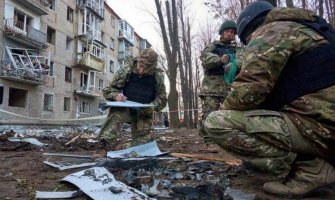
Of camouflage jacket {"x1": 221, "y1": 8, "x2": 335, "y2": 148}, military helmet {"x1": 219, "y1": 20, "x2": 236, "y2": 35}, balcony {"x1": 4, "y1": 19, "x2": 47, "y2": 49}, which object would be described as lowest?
camouflage jacket {"x1": 221, "y1": 8, "x2": 335, "y2": 148}

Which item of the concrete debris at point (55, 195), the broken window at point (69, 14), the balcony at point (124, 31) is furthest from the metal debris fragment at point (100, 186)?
the balcony at point (124, 31)

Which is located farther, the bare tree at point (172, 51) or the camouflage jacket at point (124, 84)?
the bare tree at point (172, 51)

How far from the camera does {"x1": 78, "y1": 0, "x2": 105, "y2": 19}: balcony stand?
30469mm

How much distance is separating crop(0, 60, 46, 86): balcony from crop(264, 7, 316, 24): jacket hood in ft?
68.9

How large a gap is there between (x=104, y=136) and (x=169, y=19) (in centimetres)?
1267

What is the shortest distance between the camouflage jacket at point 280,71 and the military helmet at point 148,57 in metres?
2.56

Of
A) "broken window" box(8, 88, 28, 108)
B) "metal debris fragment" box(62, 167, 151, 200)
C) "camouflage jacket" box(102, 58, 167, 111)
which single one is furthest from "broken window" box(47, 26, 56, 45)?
"metal debris fragment" box(62, 167, 151, 200)

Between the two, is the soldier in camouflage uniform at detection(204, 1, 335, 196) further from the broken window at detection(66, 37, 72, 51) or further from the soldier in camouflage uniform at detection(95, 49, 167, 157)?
the broken window at detection(66, 37, 72, 51)

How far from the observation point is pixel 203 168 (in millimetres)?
3498

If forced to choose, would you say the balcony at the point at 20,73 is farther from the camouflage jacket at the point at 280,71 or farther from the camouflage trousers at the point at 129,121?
the camouflage jacket at the point at 280,71

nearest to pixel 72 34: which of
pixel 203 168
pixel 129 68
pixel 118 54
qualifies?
pixel 118 54

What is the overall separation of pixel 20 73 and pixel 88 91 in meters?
9.95

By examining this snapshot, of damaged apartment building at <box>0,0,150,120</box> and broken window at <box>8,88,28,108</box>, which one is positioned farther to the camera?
broken window at <box>8,88,28,108</box>

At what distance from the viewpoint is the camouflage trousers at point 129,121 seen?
4.96m
